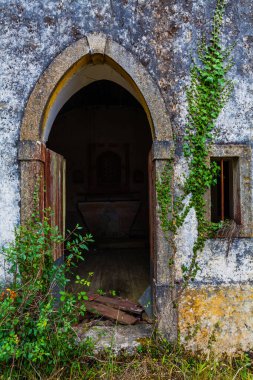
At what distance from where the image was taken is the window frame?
12.9 feet

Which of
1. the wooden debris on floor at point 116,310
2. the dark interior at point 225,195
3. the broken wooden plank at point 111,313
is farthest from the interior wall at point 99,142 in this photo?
the broken wooden plank at point 111,313

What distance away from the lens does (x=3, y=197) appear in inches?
151

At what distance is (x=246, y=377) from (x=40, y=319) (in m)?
2.11

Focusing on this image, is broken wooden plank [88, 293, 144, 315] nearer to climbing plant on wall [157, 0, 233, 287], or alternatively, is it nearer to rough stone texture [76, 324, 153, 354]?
rough stone texture [76, 324, 153, 354]

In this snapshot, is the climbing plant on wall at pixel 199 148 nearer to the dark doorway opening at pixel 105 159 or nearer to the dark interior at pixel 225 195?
the dark interior at pixel 225 195

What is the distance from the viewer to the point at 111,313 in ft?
14.2

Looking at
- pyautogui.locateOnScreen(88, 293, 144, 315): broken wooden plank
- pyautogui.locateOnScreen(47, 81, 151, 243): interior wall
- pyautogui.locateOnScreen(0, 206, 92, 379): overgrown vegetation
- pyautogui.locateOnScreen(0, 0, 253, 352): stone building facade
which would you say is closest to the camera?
pyautogui.locateOnScreen(0, 206, 92, 379): overgrown vegetation

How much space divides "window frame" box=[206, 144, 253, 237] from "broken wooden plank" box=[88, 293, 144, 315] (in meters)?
1.51

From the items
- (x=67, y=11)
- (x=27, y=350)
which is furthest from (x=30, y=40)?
(x=27, y=350)

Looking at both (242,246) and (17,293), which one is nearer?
(17,293)

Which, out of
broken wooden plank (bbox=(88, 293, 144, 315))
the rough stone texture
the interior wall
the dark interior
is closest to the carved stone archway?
the rough stone texture

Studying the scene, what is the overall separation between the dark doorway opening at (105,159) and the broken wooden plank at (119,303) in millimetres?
4776

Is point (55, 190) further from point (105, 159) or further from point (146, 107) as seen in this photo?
point (105, 159)

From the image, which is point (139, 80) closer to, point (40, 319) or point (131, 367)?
point (40, 319)
